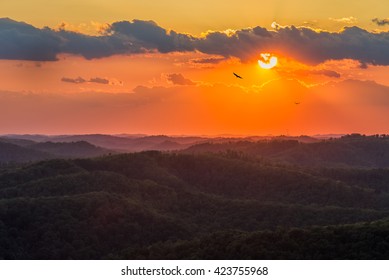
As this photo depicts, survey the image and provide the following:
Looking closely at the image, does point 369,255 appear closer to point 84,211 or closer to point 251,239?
point 251,239

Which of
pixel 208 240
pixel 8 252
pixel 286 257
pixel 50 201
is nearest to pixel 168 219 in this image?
pixel 50 201

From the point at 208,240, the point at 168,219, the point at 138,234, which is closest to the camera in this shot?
the point at 208,240

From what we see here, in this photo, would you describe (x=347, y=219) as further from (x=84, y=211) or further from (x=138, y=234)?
(x=84, y=211)

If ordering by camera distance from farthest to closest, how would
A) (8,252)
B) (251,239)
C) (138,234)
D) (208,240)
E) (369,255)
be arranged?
(138,234) < (8,252) < (208,240) < (251,239) < (369,255)

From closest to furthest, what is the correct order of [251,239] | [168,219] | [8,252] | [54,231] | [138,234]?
1. [251,239]
2. [8,252]
3. [54,231]
4. [138,234]
5. [168,219]

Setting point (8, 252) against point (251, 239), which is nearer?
point (251, 239)

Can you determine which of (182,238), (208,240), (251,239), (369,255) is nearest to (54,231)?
(182,238)

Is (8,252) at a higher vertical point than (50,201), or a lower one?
lower
